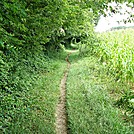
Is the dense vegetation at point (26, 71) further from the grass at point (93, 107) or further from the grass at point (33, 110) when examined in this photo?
the grass at point (93, 107)

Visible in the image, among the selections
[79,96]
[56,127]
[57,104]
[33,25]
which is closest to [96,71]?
[79,96]

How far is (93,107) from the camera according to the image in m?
6.97

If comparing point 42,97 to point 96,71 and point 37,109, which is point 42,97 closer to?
point 37,109

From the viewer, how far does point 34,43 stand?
27.9 ft

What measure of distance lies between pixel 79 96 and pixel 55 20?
276 centimetres

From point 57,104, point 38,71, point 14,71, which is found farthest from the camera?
point 38,71

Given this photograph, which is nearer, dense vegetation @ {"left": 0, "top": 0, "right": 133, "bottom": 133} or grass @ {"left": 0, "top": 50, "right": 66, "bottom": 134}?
dense vegetation @ {"left": 0, "top": 0, "right": 133, "bottom": 133}

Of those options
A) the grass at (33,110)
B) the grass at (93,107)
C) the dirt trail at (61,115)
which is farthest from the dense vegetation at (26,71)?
the grass at (93,107)

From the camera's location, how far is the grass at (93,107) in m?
5.46

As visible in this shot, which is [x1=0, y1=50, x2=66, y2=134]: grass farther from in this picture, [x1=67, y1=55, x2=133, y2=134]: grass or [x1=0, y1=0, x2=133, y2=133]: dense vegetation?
[x1=67, y1=55, x2=133, y2=134]: grass

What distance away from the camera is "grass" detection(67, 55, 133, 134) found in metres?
5.46

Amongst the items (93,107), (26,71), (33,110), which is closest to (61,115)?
(33,110)

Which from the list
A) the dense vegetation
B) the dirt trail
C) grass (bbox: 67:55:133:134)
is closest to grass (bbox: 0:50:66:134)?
the dense vegetation

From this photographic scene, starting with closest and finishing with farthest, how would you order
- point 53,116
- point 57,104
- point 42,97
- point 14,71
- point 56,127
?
point 56,127, point 53,116, point 57,104, point 42,97, point 14,71
